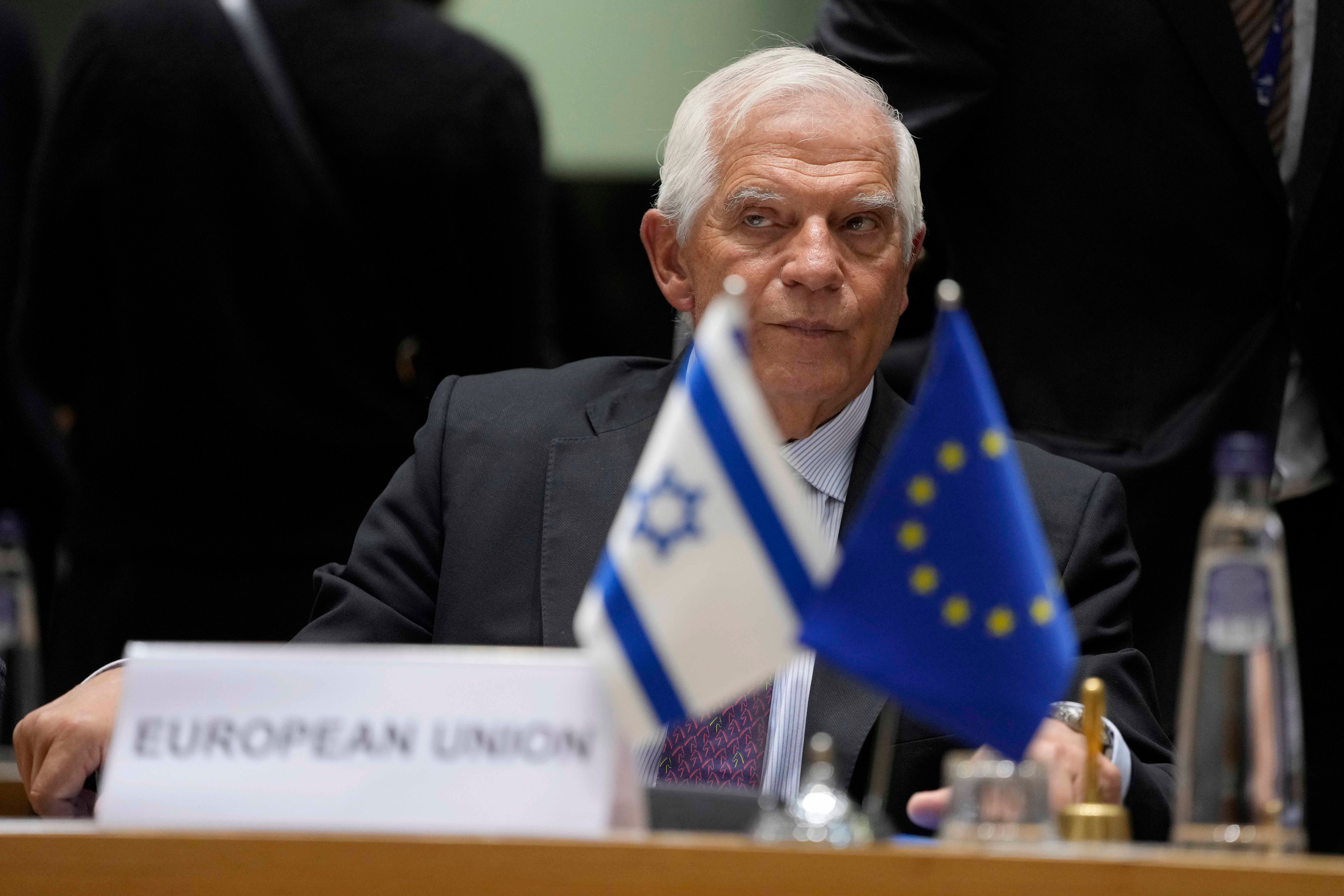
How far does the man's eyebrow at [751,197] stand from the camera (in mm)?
2855

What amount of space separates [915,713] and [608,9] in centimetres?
471

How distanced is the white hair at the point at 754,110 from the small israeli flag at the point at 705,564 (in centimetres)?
141

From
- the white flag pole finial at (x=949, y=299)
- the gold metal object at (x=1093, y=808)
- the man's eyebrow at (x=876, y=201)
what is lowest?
the gold metal object at (x=1093, y=808)

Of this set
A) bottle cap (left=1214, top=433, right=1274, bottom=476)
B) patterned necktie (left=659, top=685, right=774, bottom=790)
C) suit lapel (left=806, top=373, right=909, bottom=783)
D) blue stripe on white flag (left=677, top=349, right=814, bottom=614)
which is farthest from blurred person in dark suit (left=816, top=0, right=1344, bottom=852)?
blue stripe on white flag (left=677, top=349, right=814, bottom=614)

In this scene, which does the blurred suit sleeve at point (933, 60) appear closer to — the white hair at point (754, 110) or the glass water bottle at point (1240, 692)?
the white hair at point (754, 110)

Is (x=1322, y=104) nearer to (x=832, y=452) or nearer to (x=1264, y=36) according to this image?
(x=1264, y=36)

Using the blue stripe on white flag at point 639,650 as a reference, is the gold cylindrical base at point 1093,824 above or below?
below

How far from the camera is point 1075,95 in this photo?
3.40m

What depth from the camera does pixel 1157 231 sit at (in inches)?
133

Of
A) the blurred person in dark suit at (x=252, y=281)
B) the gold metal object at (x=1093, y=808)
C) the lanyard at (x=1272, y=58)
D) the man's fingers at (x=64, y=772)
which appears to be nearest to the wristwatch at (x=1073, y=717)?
the gold metal object at (x=1093, y=808)

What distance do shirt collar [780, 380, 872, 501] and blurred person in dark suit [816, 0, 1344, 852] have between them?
2.10ft

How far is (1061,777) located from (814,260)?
3.58 ft

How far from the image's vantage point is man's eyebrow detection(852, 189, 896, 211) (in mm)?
2855

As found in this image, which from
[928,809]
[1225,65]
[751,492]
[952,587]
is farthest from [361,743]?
[1225,65]
